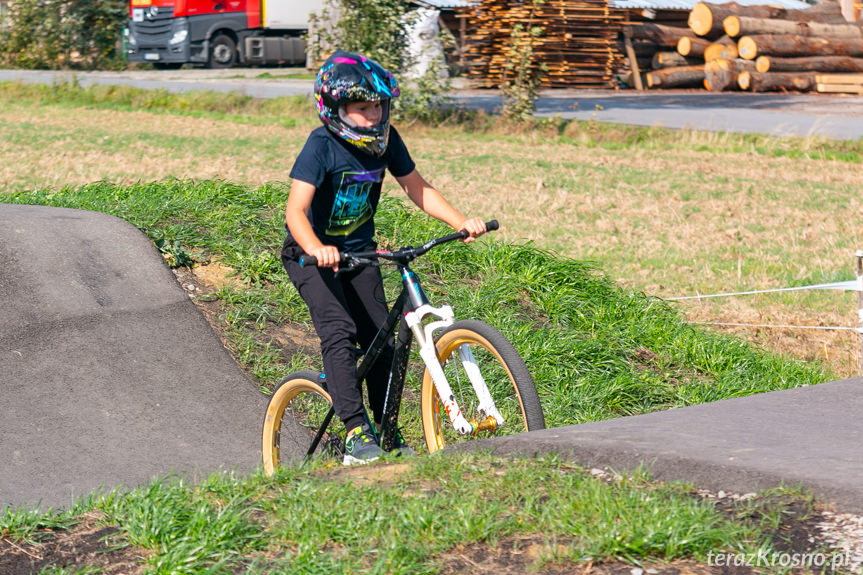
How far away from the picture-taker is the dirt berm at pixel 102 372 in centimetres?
566

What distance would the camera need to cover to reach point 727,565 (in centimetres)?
307

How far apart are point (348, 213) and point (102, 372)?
2596 millimetres

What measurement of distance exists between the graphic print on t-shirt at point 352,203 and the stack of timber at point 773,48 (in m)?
29.2

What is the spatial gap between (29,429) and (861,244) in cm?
821

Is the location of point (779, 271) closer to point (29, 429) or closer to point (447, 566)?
point (29, 429)

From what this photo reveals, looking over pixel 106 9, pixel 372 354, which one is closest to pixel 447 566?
pixel 372 354

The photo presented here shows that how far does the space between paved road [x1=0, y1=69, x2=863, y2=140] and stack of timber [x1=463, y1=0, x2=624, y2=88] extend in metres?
1.09

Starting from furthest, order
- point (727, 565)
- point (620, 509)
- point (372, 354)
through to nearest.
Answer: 1. point (372, 354)
2. point (620, 509)
3. point (727, 565)

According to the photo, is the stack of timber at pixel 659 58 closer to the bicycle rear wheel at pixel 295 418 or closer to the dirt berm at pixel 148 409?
Result: the dirt berm at pixel 148 409

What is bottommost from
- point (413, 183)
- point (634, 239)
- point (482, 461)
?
point (634, 239)

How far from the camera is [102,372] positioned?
6555mm

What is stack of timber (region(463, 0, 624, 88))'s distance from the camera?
31.6 meters

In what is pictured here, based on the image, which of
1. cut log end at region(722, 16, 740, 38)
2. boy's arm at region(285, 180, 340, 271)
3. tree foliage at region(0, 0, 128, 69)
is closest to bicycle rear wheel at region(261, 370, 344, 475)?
boy's arm at region(285, 180, 340, 271)

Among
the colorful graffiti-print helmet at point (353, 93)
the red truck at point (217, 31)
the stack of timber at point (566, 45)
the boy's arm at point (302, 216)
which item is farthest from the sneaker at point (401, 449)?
the red truck at point (217, 31)
